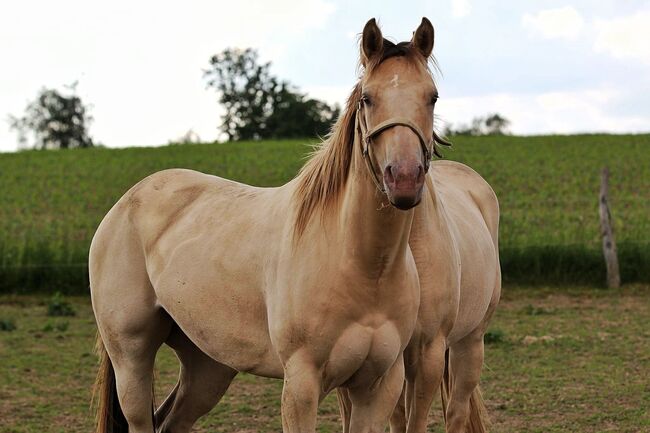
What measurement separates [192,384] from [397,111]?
234 centimetres

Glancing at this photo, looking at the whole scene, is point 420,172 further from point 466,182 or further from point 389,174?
point 466,182

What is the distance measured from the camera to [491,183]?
2500 cm

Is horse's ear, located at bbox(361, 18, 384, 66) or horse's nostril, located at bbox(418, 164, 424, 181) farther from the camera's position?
horse's ear, located at bbox(361, 18, 384, 66)

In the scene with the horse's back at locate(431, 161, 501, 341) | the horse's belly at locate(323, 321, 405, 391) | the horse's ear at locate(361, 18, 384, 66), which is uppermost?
the horse's ear at locate(361, 18, 384, 66)

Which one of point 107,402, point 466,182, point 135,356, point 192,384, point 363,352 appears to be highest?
point 466,182

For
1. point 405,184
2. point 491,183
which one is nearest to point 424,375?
point 405,184

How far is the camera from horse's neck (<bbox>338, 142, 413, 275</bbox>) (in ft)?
11.1

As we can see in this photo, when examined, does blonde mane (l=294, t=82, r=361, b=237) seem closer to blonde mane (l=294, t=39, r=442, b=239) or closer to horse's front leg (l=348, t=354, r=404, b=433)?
blonde mane (l=294, t=39, r=442, b=239)

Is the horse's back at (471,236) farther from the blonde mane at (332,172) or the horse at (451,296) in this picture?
the blonde mane at (332,172)

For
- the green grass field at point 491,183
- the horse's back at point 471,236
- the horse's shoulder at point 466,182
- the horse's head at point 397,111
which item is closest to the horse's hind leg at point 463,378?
the horse's back at point 471,236

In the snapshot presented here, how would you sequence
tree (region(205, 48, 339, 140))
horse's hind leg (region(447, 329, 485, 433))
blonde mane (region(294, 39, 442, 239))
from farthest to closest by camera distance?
tree (region(205, 48, 339, 140)) < horse's hind leg (region(447, 329, 485, 433)) < blonde mane (region(294, 39, 442, 239))

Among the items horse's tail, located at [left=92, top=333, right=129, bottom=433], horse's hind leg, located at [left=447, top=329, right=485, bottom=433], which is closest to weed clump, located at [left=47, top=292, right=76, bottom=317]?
horse's tail, located at [left=92, top=333, right=129, bottom=433]

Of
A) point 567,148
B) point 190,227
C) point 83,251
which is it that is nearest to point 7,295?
point 83,251

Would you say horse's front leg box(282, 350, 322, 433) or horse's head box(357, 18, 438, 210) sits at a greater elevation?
horse's head box(357, 18, 438, 210)
